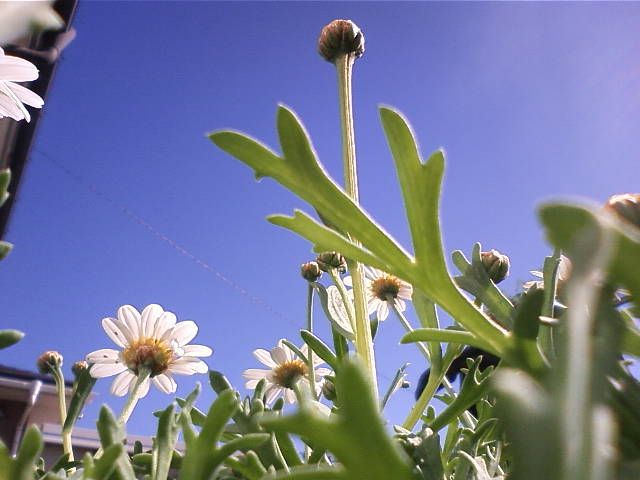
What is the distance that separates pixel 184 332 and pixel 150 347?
9cm

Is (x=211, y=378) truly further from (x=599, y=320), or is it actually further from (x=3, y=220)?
(x=3, y=220)

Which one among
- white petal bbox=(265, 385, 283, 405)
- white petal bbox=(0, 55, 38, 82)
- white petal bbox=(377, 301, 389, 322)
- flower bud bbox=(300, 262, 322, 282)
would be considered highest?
white petal bbox=(0, 55, 38, 82)

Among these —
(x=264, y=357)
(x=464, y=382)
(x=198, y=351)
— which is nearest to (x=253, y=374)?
(x=264, y=357)

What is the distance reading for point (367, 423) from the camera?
224 millimetres

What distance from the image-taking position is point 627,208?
1.31ft

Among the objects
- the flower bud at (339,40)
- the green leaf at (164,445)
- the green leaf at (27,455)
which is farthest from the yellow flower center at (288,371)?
the green leaf at (27,455)

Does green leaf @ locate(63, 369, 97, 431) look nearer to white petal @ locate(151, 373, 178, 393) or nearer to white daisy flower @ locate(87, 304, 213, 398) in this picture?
white daisy flower @ locate(87, 304, 213, 398)

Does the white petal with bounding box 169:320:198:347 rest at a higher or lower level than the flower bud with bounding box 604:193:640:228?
lower

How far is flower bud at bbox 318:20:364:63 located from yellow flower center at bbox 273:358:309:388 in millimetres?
483

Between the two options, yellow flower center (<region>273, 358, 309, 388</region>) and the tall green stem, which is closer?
the tall green stem

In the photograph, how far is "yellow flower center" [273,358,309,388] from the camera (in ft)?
3.85

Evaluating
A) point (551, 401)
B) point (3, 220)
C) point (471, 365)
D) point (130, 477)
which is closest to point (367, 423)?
point (551, 401)

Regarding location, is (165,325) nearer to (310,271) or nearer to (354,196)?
(310,271)

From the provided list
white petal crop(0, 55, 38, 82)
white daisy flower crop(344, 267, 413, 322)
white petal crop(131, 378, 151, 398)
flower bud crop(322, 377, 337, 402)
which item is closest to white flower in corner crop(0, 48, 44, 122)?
white petal crop(0, 55, 38, 82)
